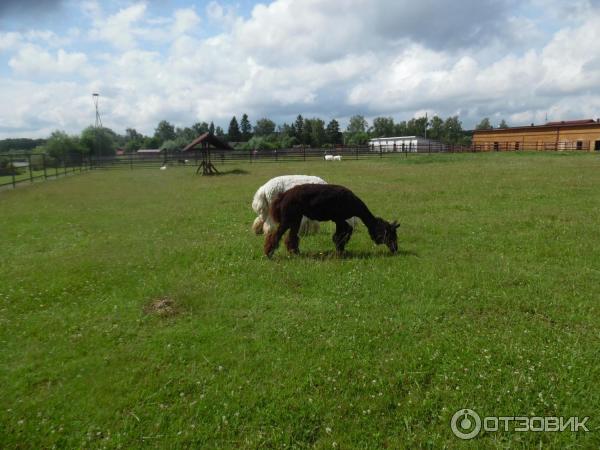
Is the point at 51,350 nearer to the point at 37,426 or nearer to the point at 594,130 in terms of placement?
the point at 37,426

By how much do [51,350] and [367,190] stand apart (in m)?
13.7

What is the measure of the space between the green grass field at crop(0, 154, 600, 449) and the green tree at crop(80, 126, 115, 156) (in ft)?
226

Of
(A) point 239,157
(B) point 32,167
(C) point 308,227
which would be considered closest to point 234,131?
(A) point 239,157

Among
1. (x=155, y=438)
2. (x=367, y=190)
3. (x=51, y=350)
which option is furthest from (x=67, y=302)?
(x=367, y=190)

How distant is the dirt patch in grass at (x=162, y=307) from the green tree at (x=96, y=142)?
231 feet

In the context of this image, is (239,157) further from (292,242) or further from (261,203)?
(292,242)

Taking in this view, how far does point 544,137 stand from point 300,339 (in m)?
59.5

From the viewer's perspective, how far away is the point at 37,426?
349 centimetres

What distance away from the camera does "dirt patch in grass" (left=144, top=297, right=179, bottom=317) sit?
557 centimetres

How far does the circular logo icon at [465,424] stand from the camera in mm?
3373

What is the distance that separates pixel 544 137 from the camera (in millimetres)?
52625

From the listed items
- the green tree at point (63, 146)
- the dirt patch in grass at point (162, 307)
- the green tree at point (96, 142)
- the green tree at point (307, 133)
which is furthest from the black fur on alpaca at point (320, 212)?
the green tree at point (307, 133)

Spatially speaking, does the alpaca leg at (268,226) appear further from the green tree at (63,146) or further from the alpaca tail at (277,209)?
the green tree at (63,146)

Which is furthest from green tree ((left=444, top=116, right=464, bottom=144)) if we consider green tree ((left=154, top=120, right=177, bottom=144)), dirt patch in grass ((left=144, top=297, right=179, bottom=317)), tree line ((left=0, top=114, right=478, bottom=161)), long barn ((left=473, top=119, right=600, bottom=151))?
dirt patch in grass ((left=144, top=297, right=179, bottom=317))
